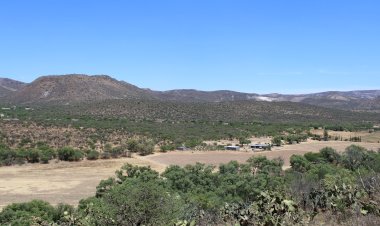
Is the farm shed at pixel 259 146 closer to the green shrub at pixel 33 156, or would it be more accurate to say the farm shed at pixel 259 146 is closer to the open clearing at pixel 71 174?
the open clearing at pixel 71 174

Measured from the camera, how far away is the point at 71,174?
2147 inches

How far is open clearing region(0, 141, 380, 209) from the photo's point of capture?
1662 inches

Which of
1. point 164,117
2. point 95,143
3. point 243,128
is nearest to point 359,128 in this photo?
point 243,128

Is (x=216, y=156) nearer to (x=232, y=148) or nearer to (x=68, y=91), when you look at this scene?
(x=232, y=148)

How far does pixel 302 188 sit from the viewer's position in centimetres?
1858

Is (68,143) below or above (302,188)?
below

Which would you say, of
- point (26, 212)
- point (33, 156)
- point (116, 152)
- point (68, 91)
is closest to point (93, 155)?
point (116, 152)

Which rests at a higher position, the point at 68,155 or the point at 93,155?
the point at 68,155

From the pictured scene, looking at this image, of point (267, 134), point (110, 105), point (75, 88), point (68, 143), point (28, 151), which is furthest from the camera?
point (75, 88)

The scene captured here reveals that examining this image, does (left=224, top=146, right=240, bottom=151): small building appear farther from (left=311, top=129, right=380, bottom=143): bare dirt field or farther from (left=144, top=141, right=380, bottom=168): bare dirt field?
(left=311, top=129, right=380, bottom=143): bare dirt field

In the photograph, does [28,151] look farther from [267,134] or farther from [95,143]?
[267,134]

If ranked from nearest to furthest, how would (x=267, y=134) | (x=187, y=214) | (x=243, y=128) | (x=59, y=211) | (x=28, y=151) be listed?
(x=187, y=214), (x=59, y=211), (x=28, y=151), (x=267, y=134), (x=243, y=128)

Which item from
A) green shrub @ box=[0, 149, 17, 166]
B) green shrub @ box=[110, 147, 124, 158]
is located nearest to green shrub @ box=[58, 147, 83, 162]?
green shrub @ box=[110, 147, 124, 158]

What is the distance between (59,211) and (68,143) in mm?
49018
